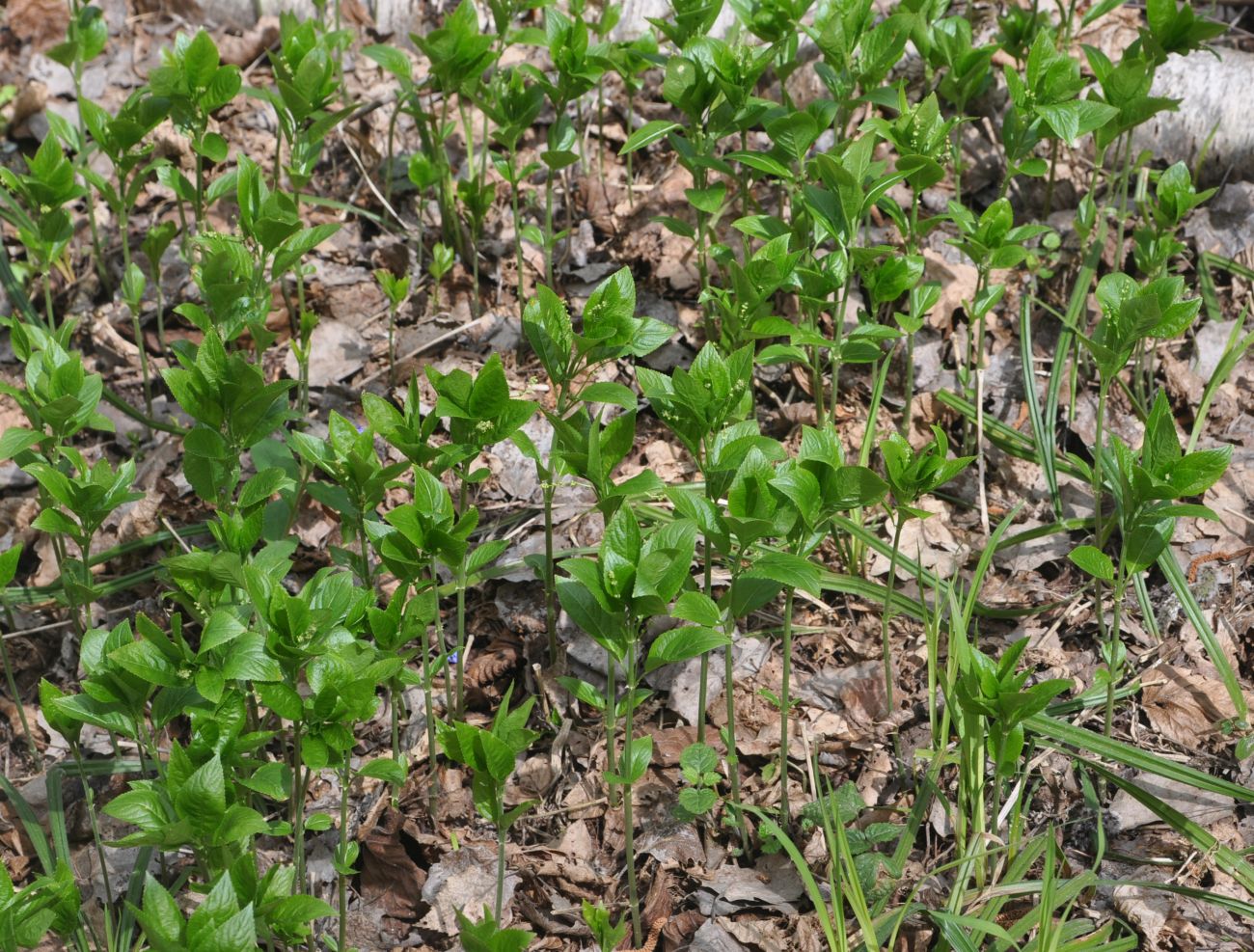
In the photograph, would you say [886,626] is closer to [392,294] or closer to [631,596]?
[631,596]

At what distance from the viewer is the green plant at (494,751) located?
1.94 metres

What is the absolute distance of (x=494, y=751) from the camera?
1.93 metres

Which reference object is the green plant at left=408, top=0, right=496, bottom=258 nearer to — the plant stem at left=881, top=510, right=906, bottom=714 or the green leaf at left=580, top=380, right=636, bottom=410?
the green leaf at left=580, top=380, right=636, bottom=410

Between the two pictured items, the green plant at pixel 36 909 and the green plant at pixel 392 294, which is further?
the green plant at pixel 392 294

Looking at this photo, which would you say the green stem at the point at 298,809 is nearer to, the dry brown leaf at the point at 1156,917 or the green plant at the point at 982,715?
the green plant at the point at 982,715

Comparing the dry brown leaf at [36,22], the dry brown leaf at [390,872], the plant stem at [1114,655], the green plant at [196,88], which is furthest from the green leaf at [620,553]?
the dry brown leaf at [36,22]

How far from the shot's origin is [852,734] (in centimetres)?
253

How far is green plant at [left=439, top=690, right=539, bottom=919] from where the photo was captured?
1.94 m

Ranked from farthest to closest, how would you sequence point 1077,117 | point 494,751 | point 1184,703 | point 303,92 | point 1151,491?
point 303,92, point 1077,117, point 1184,703, point 1151,491, point 494,751

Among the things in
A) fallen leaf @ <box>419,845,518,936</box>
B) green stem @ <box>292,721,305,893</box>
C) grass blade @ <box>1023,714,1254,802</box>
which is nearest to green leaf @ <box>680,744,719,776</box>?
fallen leaf @ <box>419,845,518,936</box>

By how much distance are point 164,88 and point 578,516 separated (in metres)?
1.57

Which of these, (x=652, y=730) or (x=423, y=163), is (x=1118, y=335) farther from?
(x=423, y=163)

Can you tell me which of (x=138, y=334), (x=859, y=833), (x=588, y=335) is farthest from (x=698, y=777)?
(x=138, y=334)

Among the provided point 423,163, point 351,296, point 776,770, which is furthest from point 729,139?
point 776,770
